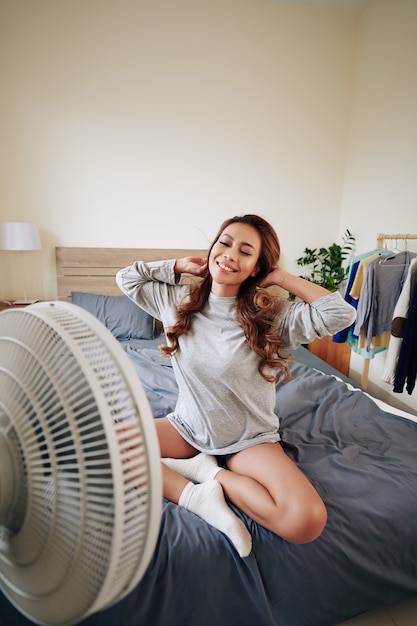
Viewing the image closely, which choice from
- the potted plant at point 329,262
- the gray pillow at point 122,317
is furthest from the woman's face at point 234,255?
the potted plant at point 329,262

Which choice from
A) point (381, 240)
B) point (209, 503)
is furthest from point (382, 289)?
point (209, 503)

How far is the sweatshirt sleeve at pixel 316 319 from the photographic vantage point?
97cm

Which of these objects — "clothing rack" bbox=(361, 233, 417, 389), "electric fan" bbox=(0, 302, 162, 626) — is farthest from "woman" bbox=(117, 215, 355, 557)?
"clothing rack" bbox=(361, 233, 417, 389)

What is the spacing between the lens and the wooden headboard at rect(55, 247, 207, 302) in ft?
8.52

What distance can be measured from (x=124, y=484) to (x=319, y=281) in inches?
114

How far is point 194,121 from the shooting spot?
8.52 feet

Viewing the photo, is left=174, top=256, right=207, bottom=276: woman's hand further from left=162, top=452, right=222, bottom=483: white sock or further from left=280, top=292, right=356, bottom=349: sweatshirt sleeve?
left=162, top=452, right=222, bottom=483: white sock

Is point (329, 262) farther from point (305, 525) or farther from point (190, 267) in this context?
point (305, 525)

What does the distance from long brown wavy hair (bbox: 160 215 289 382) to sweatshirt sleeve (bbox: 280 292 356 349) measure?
4cm

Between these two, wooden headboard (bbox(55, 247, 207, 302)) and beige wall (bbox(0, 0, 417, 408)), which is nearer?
beige wall (bbox(0, 0, 417, 408))

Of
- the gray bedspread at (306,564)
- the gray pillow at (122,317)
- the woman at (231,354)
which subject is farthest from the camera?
the gray pillow at (122,317)

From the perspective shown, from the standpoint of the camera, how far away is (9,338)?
491 millimetres

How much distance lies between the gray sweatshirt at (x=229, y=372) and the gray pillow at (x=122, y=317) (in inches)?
52.2

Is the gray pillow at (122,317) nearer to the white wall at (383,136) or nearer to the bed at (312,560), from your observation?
the bed at (312,560)
